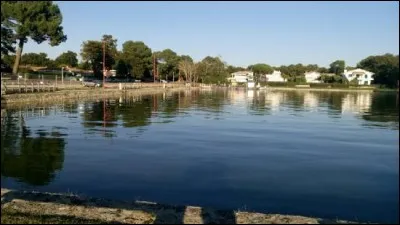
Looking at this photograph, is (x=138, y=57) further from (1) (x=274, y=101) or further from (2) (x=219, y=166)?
(2) (x=219, y=166)

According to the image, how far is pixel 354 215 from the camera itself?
9.74m

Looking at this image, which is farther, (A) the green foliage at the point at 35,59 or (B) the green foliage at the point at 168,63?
(B) the green foliage at the point at 168,63

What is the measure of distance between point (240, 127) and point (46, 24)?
40239 millimetres

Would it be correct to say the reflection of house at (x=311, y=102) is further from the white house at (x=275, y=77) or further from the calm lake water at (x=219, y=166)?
the white house at (x=275, y=77)

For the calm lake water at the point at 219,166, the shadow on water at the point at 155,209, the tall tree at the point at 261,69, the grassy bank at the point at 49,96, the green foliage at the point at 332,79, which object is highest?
the tall tree at the point at 261,69

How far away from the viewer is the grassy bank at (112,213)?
8.03 metres

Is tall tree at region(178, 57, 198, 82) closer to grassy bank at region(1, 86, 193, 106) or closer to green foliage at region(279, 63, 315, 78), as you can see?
green foliage at region(279, 63, 315, 78)

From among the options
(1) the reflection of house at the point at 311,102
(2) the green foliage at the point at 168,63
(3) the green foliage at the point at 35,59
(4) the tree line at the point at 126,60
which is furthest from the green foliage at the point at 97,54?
(1) the reflection of house at the point at 311,102

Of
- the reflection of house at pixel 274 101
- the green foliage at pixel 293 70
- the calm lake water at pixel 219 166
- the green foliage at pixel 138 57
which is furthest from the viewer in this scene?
the green foliage at pixel 293 70

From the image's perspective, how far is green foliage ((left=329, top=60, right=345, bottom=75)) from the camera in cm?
17373

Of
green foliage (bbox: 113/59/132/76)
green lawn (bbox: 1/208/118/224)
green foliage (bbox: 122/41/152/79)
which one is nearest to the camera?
green lawn (bbox: 1/208/118/224)

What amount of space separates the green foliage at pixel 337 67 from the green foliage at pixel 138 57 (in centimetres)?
8488

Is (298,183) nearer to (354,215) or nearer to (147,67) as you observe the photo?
(354,215)

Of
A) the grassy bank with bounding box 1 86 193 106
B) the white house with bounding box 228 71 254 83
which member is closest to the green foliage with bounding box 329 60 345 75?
the white house with bounding box 228 71 254 83
